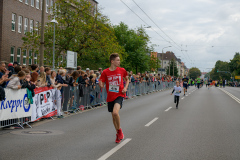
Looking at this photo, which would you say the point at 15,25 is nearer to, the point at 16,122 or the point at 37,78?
the point at 37,78

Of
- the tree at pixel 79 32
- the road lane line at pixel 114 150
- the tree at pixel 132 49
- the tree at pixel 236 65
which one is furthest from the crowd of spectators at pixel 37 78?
the tree at pixel 236 65

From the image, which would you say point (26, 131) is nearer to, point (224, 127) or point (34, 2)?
point (224, 127)

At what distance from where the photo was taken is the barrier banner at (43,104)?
36.4ft

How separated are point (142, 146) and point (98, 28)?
30952 millimetres

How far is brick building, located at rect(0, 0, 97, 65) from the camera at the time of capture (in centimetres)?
3841

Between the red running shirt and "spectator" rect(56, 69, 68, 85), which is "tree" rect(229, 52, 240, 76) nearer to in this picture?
"spectator" rect(56, 69, 68, 85)

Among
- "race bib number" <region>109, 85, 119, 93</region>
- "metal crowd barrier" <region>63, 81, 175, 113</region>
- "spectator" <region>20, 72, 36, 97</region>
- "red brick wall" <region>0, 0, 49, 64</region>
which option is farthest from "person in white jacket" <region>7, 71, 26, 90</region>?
"red brick wall" <region>0, 0, 49, 64</region>

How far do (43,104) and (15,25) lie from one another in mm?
31907

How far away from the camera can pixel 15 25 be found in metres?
41.3

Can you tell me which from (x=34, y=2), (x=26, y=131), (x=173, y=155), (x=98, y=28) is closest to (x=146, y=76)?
(x=98, y=28)

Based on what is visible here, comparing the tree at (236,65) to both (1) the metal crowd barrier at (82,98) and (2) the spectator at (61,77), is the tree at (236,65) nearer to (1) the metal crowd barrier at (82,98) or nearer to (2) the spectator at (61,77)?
(1) the metal crowd barrier at (82,98)

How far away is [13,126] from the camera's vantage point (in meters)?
10.1

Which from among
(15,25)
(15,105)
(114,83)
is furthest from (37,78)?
(15,25)

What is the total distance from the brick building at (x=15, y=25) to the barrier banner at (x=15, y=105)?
26.2 m
